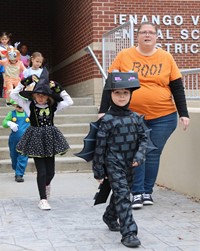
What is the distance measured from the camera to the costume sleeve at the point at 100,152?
14.9 ft

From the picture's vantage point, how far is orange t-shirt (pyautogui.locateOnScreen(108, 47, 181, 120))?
18.8 feet

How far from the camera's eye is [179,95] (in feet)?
19.0

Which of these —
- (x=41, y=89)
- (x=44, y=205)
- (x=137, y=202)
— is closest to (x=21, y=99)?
(x=41, y=89)

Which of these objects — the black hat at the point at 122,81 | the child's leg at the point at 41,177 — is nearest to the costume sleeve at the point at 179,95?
the black hat at the point at 122,81

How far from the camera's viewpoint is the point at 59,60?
51.9 ft

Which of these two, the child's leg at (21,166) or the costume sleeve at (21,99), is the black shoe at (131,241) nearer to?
the costume sleeve at (21,99)

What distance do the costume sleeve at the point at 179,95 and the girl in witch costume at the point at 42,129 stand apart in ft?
4.12

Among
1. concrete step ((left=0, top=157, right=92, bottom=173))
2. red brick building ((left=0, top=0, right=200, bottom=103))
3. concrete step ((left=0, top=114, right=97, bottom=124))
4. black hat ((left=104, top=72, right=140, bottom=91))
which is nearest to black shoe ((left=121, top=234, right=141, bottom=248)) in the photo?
black hat ((left=104, top=72, right=140, bottom=91))

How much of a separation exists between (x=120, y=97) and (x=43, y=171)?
1721 mm

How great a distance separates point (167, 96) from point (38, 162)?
65.8 inches

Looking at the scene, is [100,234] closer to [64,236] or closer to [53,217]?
[64,236]

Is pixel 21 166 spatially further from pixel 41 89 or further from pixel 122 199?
pixel 122 199

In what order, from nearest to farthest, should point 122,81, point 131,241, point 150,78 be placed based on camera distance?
point 131,241 < point 122,81 < point 150,78

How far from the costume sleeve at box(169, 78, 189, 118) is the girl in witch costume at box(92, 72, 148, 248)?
1129mm
